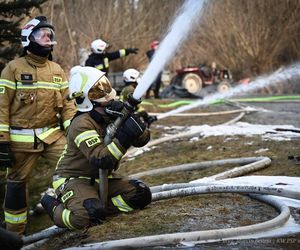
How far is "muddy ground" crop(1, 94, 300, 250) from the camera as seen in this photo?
4.00m

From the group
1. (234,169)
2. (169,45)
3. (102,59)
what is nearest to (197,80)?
(102,59)

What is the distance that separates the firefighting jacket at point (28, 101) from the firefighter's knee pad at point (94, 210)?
A: 105 cm

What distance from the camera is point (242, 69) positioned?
28.8 meters

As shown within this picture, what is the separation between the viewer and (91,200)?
4.33m

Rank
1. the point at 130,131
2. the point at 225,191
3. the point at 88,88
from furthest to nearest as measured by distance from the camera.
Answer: the point at 225,191, the point at 88,88, the point at 130,131

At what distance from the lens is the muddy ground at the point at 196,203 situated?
400cm

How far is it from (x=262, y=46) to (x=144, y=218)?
2488cm

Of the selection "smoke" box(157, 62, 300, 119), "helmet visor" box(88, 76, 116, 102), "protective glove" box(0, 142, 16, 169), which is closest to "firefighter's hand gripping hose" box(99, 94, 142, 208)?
"helmet visor" box(88, 76, 116, 102)

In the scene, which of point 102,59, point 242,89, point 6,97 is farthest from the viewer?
point 242,89

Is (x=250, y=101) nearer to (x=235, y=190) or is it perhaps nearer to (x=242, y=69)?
(x=235, y=190)

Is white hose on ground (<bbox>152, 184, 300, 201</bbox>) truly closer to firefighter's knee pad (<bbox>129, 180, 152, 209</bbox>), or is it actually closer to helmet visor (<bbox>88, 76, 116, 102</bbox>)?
firefighter's knee pad (<bbox>129, 180, 152, 209</bbox>)

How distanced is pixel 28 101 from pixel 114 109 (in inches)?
46.3

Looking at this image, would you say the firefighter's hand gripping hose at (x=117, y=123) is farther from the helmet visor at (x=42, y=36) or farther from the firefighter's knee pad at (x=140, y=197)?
the helmet visor at (x=42, y=36)

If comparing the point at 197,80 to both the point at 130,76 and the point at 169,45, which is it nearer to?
the point at 130,76
